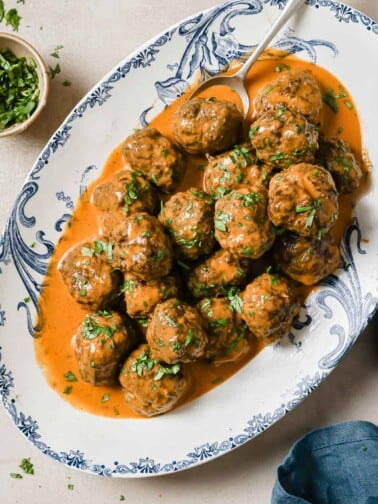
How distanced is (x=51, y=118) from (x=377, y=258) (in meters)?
2.45

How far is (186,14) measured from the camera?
15.1ft

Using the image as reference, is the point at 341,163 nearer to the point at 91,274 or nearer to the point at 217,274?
the point at 217,274

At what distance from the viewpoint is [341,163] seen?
3938 mm

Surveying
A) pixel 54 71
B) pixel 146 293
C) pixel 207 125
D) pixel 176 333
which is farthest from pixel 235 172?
pixel 54 71

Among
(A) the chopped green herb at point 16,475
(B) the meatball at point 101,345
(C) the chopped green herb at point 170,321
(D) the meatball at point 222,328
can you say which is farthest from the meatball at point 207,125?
(A) the chopped green herb at point 16,475

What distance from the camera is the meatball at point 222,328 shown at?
3.96m

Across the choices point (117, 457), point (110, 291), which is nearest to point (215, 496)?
point (117, 457)

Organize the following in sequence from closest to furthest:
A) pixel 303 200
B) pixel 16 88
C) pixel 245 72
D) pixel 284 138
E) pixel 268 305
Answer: pixel 303 200, pixel 284 138, pixel 268 305, pixel 245 72, pixel 16 88

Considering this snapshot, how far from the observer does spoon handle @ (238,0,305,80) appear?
4070 millimetres

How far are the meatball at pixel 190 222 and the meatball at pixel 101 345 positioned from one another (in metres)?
0.61

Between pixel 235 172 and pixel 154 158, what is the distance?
0.52 meters

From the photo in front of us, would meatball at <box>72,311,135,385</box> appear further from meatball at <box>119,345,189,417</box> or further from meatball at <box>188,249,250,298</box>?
meatball at <box>188,249,250,298</box>

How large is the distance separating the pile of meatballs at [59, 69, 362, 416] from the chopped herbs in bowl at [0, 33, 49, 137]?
0.80 meters

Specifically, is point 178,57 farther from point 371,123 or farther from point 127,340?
point 127,340
